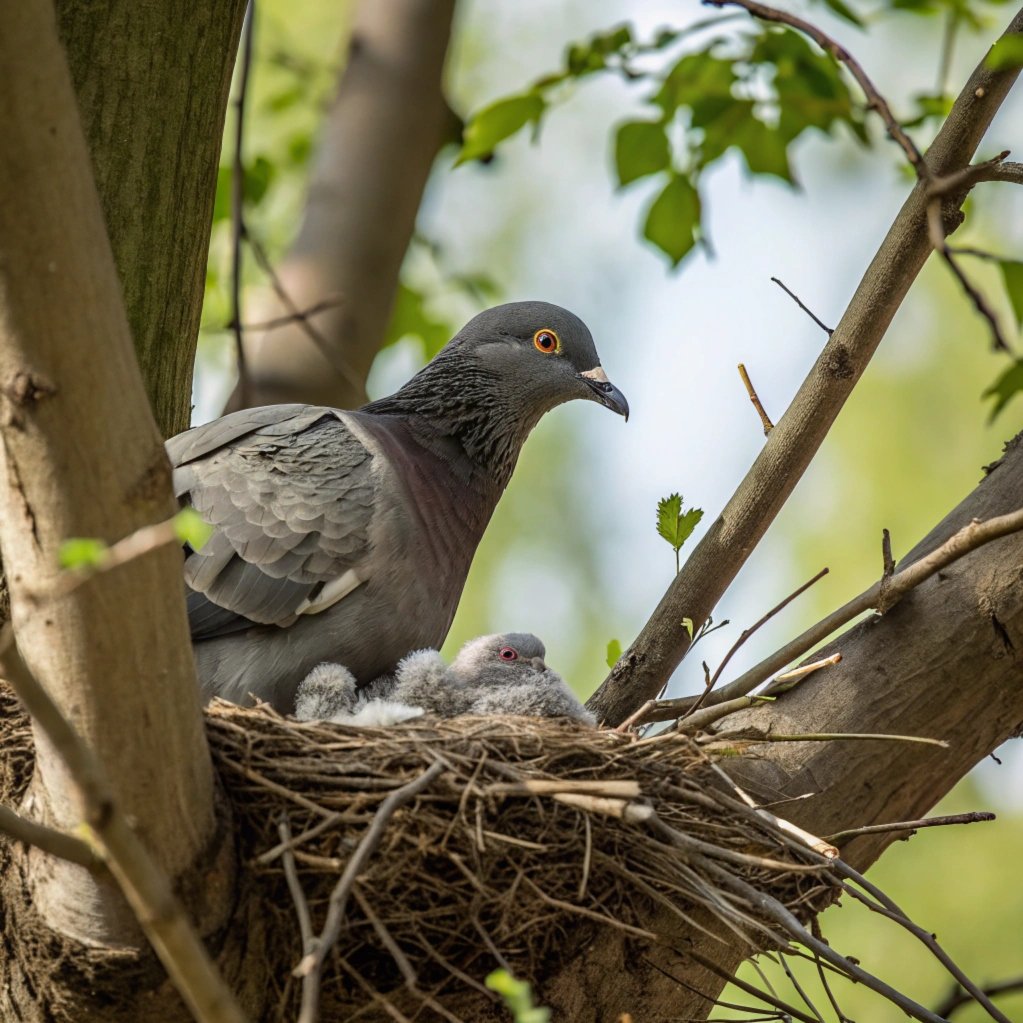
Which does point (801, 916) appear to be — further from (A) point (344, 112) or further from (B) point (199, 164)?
(A) point (344, 112)

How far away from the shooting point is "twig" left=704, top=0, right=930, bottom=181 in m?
2.70

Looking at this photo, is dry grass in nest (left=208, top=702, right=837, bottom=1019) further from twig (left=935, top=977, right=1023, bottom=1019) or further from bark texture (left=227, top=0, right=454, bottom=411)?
bark texture (left=227, top=0, right=454, bottom=411)

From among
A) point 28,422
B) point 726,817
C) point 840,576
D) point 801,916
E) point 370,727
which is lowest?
point 840,576

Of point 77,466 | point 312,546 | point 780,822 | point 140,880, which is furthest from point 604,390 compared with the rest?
point 140,880

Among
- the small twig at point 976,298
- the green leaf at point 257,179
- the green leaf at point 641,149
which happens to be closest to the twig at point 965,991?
the small twig at point 976,298

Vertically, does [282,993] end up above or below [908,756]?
below

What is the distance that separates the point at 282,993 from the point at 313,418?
2.09 meters

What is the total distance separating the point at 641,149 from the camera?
511 centimetres

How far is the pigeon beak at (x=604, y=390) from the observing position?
5164 millimetres

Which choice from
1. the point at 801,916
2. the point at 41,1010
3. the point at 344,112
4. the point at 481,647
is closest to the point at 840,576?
the point at 344,112

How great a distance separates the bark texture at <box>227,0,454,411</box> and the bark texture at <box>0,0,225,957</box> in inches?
129

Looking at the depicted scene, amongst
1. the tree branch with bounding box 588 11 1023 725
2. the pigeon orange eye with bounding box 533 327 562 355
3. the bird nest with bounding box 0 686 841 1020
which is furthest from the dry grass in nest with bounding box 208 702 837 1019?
the pigeon orange eye with bounding box 533 327 562 355

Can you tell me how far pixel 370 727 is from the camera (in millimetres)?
3527

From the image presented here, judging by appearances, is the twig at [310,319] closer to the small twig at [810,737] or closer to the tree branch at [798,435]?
the tree branch at [798,435]
